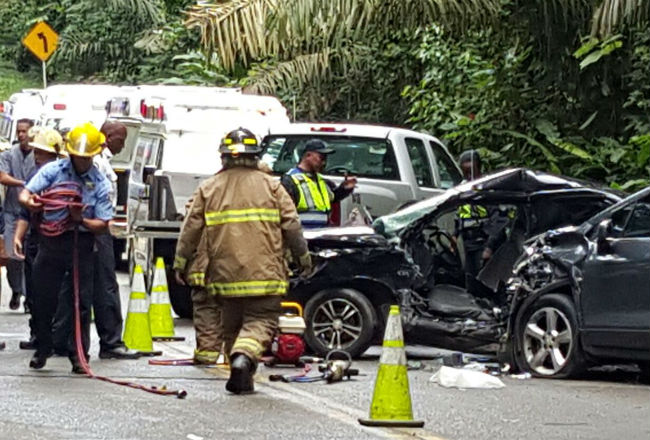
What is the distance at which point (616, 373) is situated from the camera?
14641mm

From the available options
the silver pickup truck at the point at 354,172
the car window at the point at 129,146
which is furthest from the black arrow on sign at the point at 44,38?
the silver pickup truck at the point at 354,172

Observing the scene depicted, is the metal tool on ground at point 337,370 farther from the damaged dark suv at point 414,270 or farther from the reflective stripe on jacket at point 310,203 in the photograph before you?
the reflective stripe on jacket at point 310,203

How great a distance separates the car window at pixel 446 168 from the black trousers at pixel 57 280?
7.84 meters

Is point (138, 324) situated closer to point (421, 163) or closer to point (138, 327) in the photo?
point (138, 327)

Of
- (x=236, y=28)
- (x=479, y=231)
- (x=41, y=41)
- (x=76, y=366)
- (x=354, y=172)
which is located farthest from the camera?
(x=41, y=41)

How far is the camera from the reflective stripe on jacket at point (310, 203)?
16.6 metres

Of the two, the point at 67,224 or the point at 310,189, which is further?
the point at 310,189

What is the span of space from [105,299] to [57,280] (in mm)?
725

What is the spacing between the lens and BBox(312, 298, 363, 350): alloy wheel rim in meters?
15.1

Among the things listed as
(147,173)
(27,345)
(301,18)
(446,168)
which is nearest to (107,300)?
(27,345)

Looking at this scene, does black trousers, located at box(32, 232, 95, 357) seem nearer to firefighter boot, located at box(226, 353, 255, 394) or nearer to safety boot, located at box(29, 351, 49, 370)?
safety boot, located at box(29, 351, 49, 370)

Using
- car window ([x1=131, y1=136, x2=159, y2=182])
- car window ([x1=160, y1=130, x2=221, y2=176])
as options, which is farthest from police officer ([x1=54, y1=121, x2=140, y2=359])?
car window ([x1=131, y1=136, x2=159, y2=182])

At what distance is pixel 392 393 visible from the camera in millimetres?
10680

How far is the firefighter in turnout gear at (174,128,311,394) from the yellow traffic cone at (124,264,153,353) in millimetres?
2393
